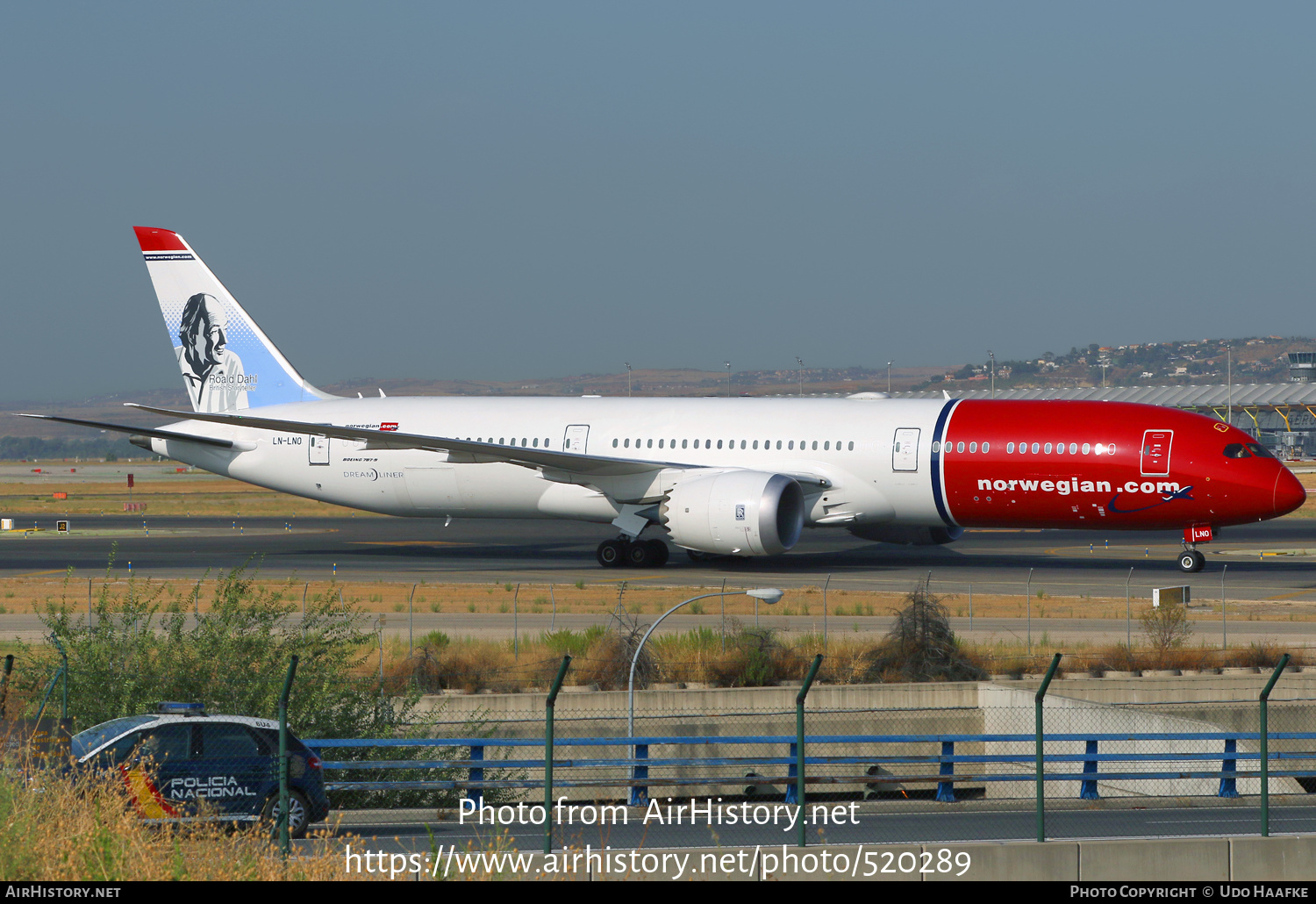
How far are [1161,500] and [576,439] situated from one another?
52.0ft

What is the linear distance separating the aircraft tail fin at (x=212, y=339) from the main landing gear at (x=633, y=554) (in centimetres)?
1267

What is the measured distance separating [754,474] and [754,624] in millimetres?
6817

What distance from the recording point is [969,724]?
2638 cm

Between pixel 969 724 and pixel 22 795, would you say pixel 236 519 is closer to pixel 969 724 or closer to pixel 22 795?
pixel 969 724

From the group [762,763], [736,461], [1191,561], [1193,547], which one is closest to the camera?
[762,763]

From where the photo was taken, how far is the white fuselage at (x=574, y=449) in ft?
120

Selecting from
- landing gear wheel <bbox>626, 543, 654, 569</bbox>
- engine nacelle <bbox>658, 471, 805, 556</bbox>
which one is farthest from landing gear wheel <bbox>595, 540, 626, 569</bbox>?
engine nacelle <bbox>658, 471, 805, 556</bbox>

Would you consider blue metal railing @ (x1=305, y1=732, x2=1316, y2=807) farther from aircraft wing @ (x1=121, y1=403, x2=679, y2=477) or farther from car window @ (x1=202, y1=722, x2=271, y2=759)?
aircraft wing @ (x1=121, y1=403, x2=679, y2=477)

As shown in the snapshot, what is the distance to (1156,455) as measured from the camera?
3406cm

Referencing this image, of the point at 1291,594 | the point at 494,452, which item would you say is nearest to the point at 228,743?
the point at 494,452

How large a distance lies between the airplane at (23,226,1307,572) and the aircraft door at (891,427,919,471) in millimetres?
45

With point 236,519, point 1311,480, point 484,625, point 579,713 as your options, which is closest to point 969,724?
point 579,713

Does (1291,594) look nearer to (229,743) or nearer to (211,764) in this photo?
(229,743)
